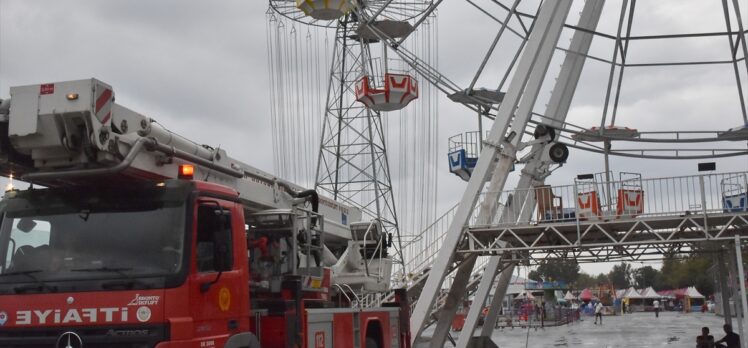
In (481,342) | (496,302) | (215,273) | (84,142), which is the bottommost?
(481,342)

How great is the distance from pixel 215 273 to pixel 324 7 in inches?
651

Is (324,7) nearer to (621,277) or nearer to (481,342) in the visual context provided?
(481,342)

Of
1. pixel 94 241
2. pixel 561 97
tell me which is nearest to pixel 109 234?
pixel 94 241

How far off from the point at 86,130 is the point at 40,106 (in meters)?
0.58

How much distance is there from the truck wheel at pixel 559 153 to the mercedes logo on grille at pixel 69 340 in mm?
16084

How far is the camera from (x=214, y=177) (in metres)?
10.8

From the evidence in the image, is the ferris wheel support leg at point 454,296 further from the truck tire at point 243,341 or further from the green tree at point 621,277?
the green tree at point 621,277

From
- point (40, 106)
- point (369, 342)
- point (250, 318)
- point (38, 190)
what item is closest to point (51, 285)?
point (38, 190)

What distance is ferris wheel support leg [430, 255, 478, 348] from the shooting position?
20750mm

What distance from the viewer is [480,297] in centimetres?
2162

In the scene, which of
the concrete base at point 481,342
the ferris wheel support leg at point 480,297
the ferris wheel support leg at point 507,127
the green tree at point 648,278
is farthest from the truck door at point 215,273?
the green tree at point 648,278

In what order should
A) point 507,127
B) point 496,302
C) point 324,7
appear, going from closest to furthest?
point 507,127
point 496,302
point 324,7

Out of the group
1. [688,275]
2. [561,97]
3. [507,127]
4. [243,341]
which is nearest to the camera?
[243,341]

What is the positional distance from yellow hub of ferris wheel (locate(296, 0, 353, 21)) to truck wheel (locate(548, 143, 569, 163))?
7.53m
